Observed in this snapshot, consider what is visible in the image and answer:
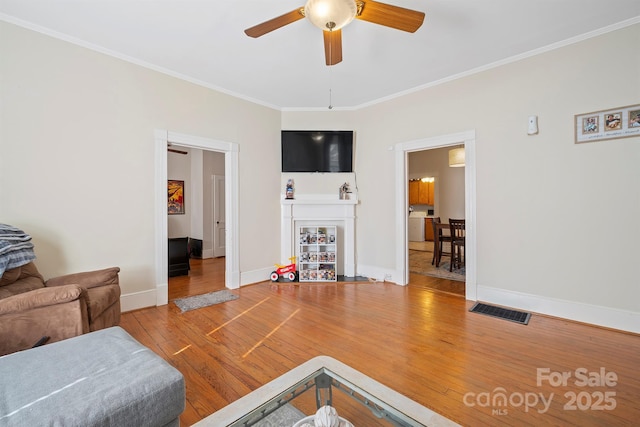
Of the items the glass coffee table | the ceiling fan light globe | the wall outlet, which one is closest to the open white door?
the ceiling fan light globe

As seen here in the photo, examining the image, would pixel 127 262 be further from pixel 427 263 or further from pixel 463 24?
pixel 427 263

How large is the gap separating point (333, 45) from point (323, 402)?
2467 mm

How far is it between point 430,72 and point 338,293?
3091 mm

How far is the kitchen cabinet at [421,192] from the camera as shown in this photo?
8281mm

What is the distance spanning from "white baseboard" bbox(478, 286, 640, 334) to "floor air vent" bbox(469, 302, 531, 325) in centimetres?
12

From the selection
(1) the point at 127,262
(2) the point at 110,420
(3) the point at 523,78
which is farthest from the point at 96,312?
(3) the point at 523,78

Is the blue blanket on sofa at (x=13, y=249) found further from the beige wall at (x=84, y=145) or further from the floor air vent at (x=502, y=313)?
the floor air vent at (x=502, y=313)

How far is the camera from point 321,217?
4492mm

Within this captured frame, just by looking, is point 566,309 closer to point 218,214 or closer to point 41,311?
point 41,311

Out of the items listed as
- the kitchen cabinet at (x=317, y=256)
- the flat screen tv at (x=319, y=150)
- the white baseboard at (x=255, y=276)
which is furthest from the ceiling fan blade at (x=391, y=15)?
the white baseboard at (x=255, y=276)

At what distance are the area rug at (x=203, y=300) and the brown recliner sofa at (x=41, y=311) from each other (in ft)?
3.45

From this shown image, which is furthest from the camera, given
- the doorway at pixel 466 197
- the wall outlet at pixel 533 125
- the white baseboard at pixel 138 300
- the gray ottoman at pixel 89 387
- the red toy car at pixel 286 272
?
the red toy car at pixel 286 272

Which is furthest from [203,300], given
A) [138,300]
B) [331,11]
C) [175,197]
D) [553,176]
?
[553,176]

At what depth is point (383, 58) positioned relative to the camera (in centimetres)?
306
